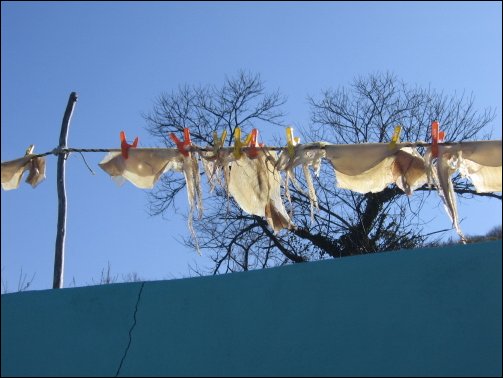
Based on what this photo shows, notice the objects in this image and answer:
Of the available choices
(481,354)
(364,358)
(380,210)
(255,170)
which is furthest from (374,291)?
(380,210)

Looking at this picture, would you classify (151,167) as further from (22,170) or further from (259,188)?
(22,170)

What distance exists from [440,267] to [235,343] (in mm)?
1189

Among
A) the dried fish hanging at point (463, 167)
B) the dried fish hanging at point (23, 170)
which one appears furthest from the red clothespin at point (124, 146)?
the dried fish hanging at point (463, 167)

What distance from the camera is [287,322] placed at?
4461 millimetres

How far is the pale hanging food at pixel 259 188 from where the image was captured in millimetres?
5738

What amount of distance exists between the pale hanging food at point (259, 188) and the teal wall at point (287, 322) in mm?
1181

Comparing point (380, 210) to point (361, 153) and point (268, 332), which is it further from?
point (268, 332)

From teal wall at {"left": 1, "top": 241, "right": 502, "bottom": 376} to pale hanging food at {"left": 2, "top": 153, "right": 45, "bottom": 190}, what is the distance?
4.32 feet

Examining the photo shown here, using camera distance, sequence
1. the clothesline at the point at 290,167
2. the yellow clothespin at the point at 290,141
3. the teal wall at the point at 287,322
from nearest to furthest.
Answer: the teal wall at the point at 287,322 < the clothesline at the point at 290,167 < the yellow clothespin at the point at 290,141

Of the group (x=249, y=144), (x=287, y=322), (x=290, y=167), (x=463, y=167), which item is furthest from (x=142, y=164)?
(x=463, y=167)

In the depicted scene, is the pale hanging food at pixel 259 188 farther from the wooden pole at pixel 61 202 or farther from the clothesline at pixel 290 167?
Result: the wooden pole at pixel 61 202

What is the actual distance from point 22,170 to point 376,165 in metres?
2.62

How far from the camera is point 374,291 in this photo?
14.4 ft

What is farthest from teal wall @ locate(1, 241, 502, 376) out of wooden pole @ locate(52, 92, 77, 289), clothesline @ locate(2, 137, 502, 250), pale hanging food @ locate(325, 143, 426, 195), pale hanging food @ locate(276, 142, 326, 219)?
pale hanging food @ locate(325, 143, 426, 195)
